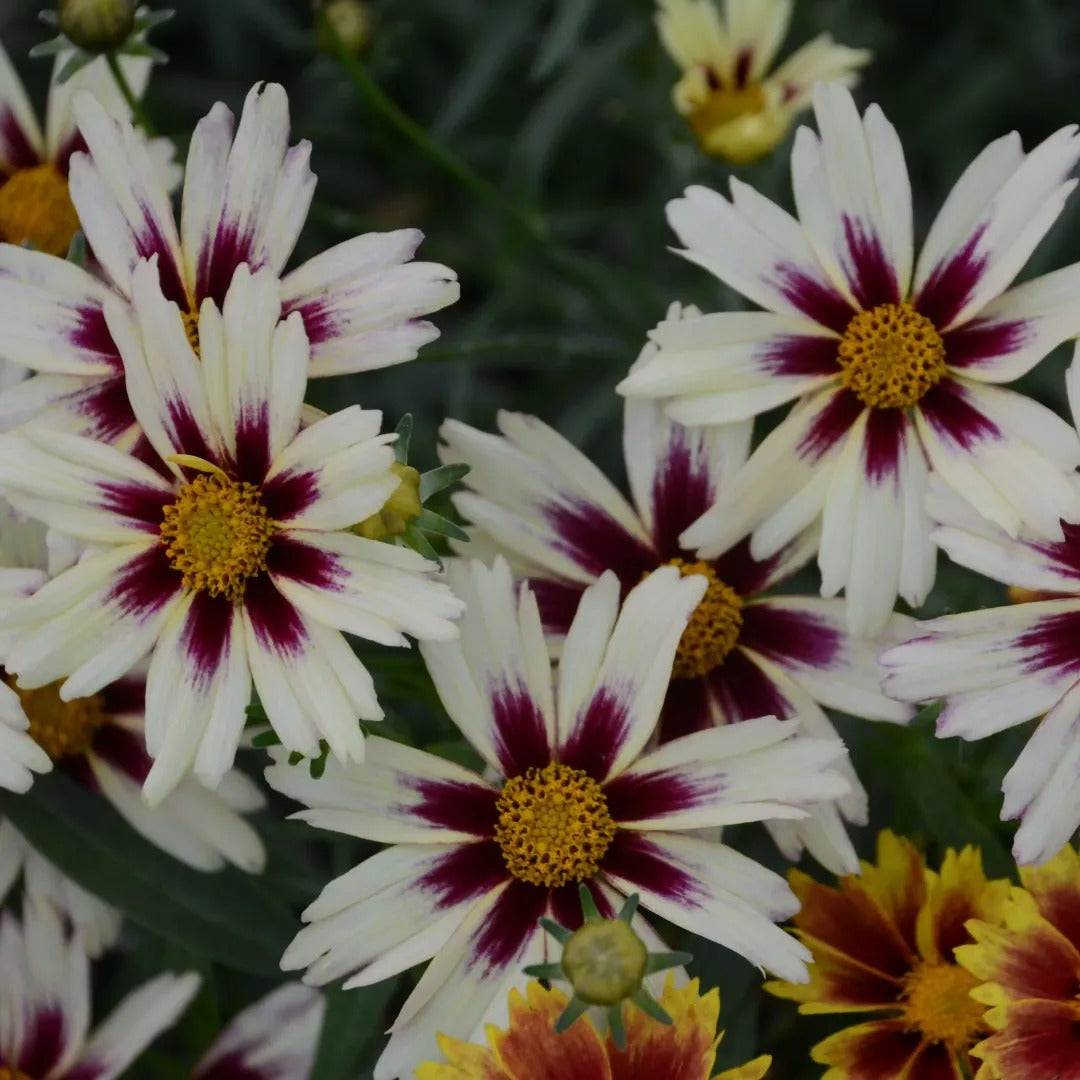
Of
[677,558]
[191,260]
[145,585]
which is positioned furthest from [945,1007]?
[191,260]

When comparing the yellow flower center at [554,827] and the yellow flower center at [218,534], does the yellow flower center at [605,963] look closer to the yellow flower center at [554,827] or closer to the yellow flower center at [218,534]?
the yellow flower center at [554,827]

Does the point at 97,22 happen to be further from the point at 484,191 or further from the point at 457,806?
the point at 457,806

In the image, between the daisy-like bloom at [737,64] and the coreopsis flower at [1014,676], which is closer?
the coreopsis flower at [1014,676]

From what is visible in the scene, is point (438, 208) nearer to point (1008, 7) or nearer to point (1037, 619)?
point (1008, 7)

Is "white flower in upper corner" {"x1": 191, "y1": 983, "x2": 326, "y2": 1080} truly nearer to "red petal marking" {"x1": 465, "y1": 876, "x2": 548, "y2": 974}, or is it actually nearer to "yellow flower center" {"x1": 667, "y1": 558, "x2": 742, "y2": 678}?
"red petal marking" {"x1": 465, "y1": 876, "x2": 548, "y2": 974}

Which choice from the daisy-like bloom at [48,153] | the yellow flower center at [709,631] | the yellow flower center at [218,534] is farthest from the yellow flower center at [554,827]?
the daisy-like bloom at [48,153]

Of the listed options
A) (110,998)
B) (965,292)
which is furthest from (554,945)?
(110,998)
